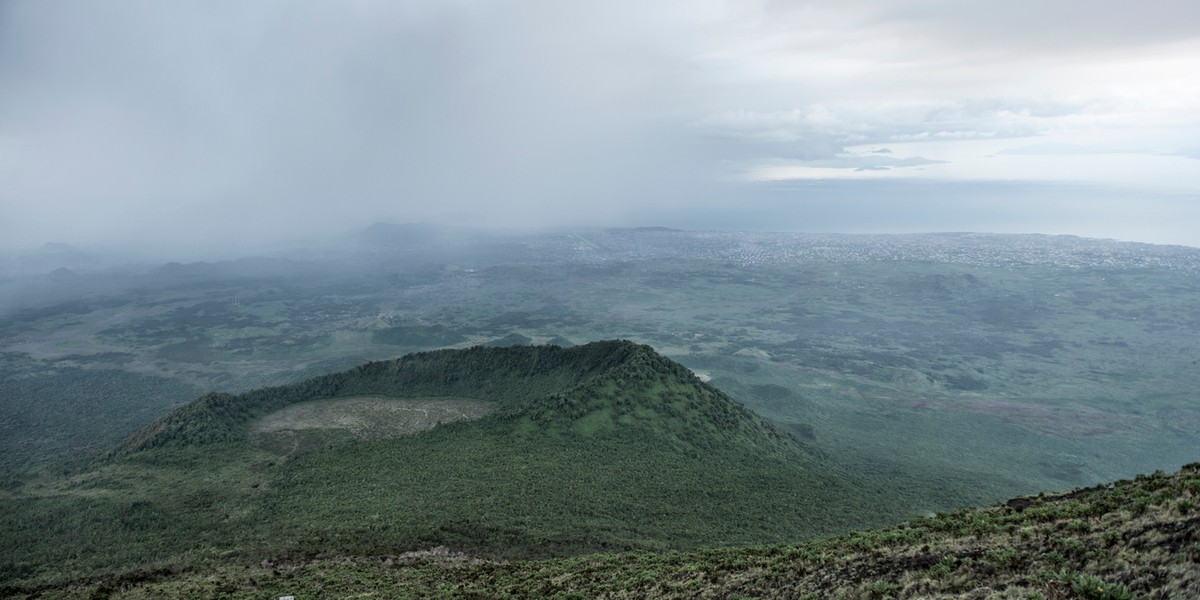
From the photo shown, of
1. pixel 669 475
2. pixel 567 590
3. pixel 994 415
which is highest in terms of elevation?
pixel 567 590

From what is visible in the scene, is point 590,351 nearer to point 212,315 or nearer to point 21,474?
point 21,474

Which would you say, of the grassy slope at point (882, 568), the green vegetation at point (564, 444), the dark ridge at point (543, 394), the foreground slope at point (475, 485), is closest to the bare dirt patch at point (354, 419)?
the green vegetation at point (564, 444)

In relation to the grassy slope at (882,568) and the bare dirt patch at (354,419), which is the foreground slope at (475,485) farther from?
the grassy slope at (882,568)

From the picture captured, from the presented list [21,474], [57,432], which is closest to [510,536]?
[21,474]

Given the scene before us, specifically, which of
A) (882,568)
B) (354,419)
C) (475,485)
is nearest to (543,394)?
(354,419)

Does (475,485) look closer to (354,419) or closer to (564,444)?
(564,444)

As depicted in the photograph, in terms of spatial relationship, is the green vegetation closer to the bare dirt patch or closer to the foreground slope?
the foreground slope
